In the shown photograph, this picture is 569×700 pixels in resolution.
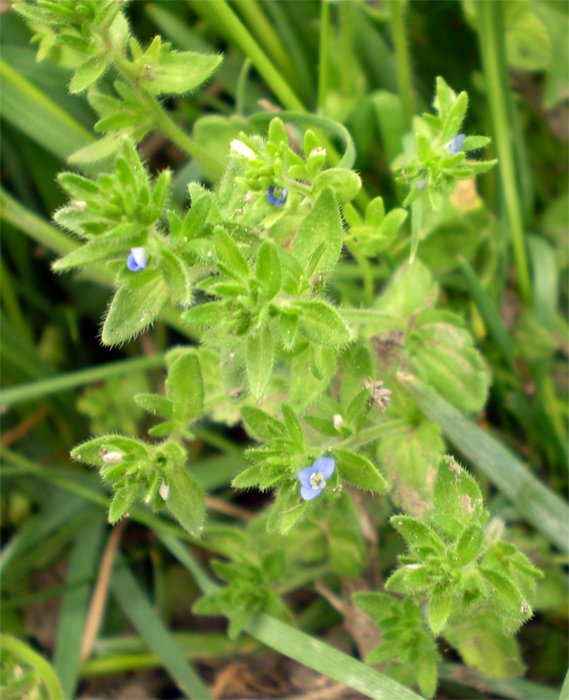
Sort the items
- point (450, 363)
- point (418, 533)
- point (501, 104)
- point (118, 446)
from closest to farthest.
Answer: point (418, 533), point (118, 446), point (450, 363), point (501, 104)

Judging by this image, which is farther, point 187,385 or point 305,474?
point 187,385

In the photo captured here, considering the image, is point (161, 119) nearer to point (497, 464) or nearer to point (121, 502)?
point (121, 502)

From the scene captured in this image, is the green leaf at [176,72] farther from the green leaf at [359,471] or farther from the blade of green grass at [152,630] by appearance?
the blade of green grass at [152,630]

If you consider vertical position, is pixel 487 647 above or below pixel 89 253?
below

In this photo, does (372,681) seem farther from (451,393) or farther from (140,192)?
(140,192)

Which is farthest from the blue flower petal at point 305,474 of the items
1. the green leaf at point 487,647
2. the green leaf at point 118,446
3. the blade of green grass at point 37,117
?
the blade of green grass at point 37,117

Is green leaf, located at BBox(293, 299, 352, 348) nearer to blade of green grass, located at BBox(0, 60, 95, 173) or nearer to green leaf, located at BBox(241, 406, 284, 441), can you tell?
green leaf, located at BBox(241, 406, 284, 441)

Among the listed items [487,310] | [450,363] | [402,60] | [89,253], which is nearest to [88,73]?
[89,253]
